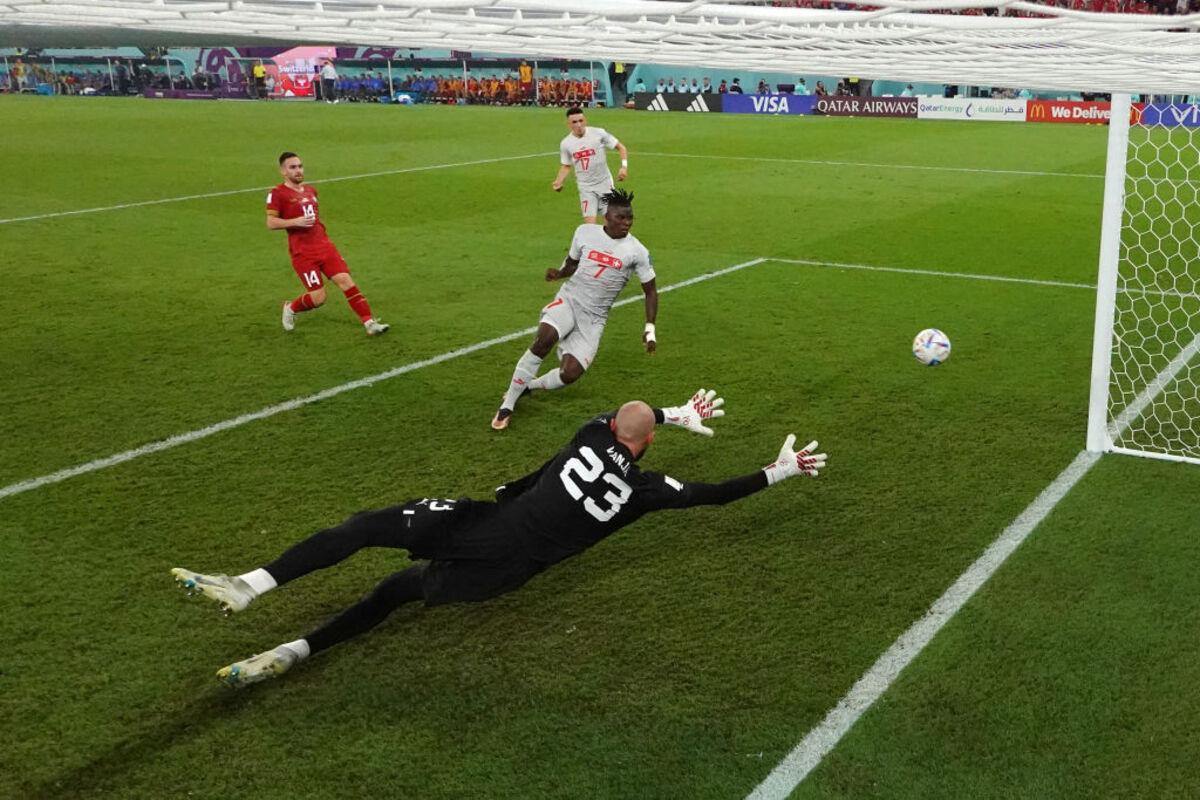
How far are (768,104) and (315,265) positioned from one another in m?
30.0

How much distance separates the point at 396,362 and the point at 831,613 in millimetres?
5011

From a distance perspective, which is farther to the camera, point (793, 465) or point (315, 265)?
point (315, 265)

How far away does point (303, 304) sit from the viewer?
9953 mm

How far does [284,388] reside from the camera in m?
8.28

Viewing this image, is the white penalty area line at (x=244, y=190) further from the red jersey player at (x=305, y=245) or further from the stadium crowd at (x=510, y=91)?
the stadium crowd at (x=510, y=91)

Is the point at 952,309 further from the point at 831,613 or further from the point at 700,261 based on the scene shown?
the point at 831,613

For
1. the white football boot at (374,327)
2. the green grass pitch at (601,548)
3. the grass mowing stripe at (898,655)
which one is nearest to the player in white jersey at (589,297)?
the green grass pitch at (601,548)

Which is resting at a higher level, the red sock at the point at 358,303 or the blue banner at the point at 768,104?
the blue banner at the point at 768,104

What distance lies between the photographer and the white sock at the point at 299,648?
4516 millimetres

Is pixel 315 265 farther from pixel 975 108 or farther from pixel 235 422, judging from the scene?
pixel 975 108

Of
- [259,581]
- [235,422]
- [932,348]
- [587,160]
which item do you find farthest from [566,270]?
[587,160]

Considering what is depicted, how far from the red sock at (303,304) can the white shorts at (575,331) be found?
3.04m

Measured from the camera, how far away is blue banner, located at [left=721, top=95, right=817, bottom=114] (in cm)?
3672

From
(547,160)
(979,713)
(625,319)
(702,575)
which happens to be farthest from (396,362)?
(547,160)
